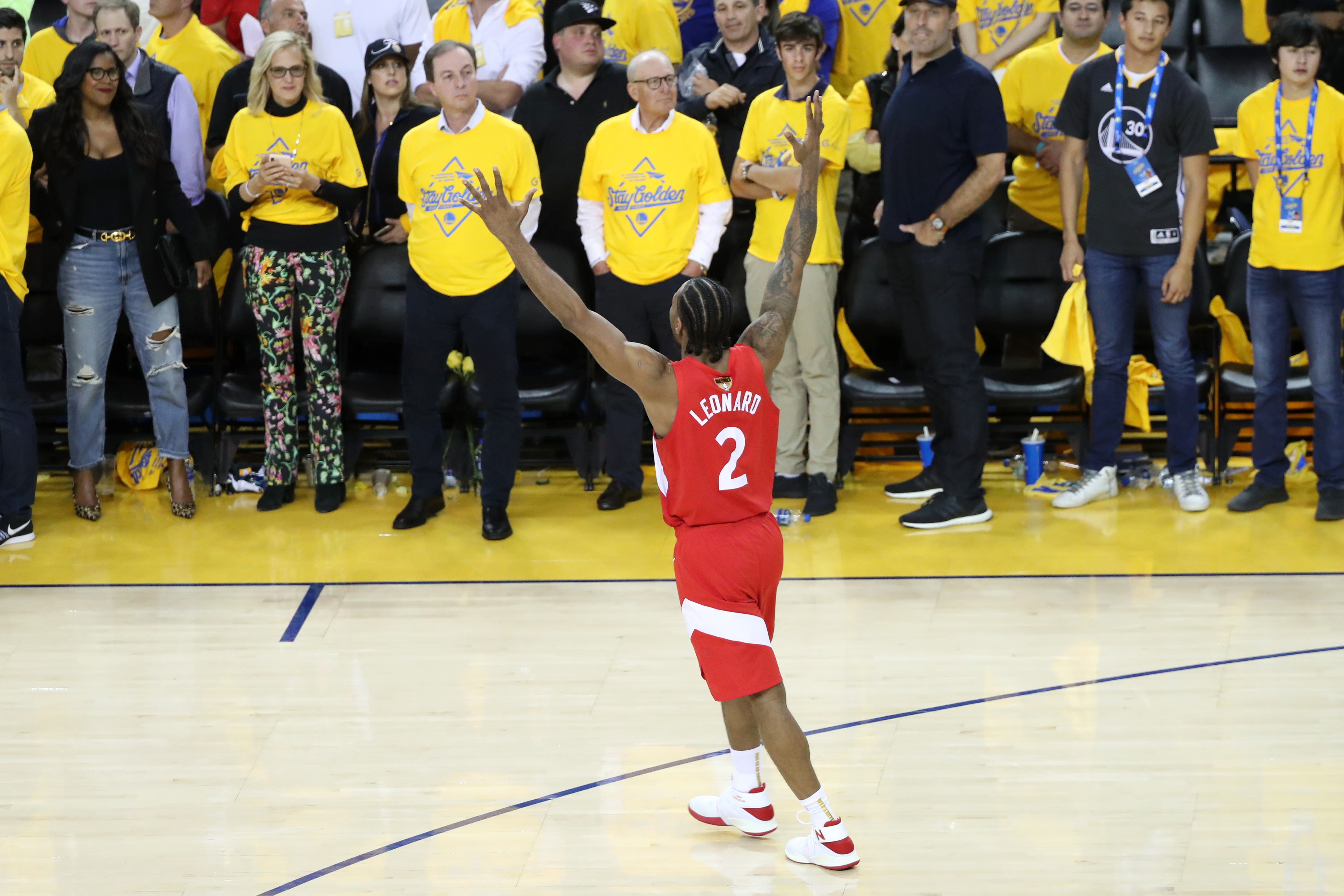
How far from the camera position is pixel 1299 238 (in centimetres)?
712

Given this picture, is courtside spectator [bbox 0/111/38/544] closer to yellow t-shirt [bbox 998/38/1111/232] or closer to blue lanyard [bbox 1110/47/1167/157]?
yellow t-shirt [bbox 998/38/1111/232]

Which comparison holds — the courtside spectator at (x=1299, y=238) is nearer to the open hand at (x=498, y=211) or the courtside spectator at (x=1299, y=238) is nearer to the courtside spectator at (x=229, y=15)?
the open hand at (x=498, y=211)

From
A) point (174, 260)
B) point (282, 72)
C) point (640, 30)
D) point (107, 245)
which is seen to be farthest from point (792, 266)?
point (640, 30)

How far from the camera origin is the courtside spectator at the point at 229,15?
30.0 feet

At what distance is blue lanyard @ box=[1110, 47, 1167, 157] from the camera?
282 inches

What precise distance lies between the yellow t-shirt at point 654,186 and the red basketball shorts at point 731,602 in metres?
3.44

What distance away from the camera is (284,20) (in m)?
8.36

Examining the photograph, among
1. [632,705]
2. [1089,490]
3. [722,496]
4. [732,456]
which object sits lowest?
[632,705]

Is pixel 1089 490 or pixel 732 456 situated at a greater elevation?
pixel 732 456

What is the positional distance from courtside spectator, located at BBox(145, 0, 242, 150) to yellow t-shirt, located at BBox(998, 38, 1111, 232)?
4166 millimetres

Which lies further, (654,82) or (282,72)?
(282,72)

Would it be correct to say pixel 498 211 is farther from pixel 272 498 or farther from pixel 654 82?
pixel 272 498

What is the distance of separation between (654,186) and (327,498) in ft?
7.20

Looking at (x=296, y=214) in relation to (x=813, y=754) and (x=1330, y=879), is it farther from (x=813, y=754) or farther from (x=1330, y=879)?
(x=1330, y=879)
